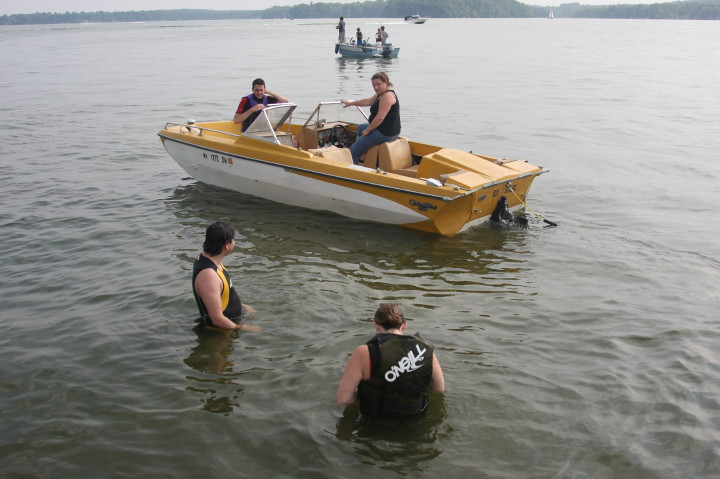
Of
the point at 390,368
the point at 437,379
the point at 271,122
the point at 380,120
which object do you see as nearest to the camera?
the point at 390,368

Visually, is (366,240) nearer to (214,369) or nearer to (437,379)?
(214,369)

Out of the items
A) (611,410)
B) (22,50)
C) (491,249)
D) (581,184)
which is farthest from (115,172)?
→ (22,50)

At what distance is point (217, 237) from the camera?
5.84 m

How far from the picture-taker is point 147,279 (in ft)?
26.8

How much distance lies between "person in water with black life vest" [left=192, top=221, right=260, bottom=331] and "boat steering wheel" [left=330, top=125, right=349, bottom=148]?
5.91 m

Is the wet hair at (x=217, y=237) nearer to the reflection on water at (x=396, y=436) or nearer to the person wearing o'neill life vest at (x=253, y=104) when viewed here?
the reflection on water at (x=396, y=436)

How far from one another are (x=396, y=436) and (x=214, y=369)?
78.6 inches

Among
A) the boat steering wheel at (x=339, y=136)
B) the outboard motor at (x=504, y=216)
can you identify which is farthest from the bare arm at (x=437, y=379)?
the boat steering wheel at (x=339, y=136)

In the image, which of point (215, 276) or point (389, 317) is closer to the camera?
point (389, 317)

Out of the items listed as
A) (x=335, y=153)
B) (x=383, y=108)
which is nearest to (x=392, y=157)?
(x=383, y=108)

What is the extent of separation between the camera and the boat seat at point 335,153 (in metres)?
10.6

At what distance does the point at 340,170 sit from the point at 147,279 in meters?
3.36

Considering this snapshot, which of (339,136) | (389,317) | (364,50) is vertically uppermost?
(364,50)

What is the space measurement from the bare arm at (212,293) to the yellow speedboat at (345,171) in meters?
4.01
